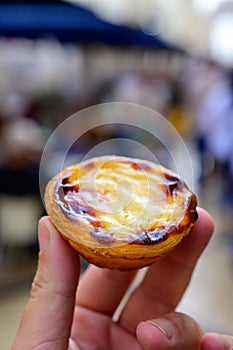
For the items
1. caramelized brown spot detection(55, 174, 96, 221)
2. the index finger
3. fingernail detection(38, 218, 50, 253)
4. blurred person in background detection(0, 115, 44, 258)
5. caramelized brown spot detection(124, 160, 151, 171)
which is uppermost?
caramelized brown spot detection(124, 160, 151, 171)

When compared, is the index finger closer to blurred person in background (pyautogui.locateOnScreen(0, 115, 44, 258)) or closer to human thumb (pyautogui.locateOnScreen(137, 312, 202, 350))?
human thumb (pyautogui.locateOnScreen(137, 312, 202, 350))

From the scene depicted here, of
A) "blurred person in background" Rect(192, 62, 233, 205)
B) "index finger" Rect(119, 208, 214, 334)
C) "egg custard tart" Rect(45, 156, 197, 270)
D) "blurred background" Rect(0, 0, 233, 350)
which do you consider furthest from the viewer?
"blurred person in background" Rect(192, 62, 233, 205)

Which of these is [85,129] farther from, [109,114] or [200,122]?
[200,122]

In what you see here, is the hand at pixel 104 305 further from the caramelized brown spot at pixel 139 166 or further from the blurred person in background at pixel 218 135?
the blurred person in background at pixel 218 135

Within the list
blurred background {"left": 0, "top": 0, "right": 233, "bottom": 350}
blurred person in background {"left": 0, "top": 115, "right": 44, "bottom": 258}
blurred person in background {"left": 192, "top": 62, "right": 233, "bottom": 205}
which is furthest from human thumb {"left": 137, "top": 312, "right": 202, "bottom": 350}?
blurred person in background {"left": 192, "top": 62, "right": 233, "bottom": 205}

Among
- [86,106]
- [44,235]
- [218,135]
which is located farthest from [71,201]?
[86,106]

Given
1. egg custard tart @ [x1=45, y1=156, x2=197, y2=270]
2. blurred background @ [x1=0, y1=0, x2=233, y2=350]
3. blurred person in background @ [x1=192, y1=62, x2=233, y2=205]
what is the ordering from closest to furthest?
egg custard tart @ [x1=45, y1=156, x2=197, y2=270], blurred background @ [x1=0, y1=0, x2=233, y2=350], blurred person in background @ [x1=192, y1=62, x2=233, y2=205]

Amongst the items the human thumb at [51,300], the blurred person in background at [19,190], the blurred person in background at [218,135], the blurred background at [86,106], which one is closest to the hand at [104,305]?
the human thumb at [51,300]

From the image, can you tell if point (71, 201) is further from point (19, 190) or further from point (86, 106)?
point (86, 106)
